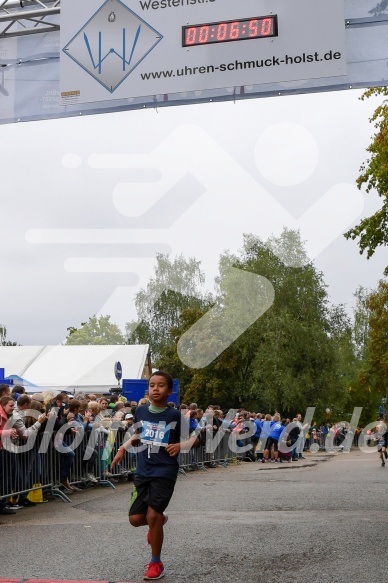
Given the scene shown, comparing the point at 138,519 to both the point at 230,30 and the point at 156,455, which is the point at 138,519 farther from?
the point at 230,30

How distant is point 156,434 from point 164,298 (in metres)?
72.1

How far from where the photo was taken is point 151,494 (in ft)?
22.9

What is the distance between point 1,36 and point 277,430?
19.2 m

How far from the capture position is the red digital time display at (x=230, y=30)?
9961mm

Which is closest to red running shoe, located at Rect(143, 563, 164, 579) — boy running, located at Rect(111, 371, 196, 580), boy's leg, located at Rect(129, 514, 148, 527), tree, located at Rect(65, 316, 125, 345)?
boy running, located at Rect(111, 371, 196, 580)

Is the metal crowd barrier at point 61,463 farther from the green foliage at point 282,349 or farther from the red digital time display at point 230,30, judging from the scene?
the green foliage at point 282,349

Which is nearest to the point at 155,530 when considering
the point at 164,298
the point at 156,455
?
the point at 156,455

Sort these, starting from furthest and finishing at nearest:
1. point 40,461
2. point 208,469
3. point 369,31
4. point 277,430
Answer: point 277,430 < point 208,469 < point 40,461 < point 369,31

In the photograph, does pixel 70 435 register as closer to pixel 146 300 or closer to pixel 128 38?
pixel 128 38

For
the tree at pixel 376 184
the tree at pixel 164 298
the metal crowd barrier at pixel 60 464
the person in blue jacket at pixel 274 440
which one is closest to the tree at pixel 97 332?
the tree at pixel 164 298

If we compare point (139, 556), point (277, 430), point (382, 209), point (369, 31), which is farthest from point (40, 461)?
point (277, 430)

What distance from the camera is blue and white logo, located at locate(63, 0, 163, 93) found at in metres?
10.5

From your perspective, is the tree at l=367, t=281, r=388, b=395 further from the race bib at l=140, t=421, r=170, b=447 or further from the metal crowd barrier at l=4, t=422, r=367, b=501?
the race bib at l=140, t=421, r=170, b=447

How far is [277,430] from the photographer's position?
28.4 m
